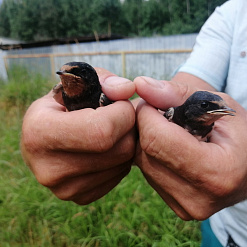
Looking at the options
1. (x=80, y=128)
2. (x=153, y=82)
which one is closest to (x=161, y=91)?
(x=153, y=82)

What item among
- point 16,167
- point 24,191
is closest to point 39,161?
point 24,191

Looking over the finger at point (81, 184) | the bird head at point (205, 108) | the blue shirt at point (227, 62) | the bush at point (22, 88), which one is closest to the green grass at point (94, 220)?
the blue shirt at point (227, 62)

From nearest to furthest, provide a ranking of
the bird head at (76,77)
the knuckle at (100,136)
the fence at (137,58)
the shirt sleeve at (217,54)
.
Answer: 1. the knuckle at (100,136)
2. the bird head at (76,77)
3. the shirt sleeve at (217,54)
4. the fence at (137,58)

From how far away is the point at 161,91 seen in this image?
1156mm

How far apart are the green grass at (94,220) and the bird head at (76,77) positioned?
4.75 feet

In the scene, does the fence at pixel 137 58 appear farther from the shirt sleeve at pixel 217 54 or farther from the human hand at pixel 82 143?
the human hand at pixel 82 143

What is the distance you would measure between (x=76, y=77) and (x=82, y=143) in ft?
1.17

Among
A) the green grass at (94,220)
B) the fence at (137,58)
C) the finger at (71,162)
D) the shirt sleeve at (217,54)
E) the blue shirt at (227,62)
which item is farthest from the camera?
the fence at (137,58)

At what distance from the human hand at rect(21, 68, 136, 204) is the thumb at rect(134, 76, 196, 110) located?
0.06 metres

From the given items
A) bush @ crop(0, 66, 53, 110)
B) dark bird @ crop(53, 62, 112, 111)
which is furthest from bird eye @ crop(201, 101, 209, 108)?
bush @ crop(0, 66, 53, 110)

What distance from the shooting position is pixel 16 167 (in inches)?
128

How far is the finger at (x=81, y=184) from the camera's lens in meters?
1.12

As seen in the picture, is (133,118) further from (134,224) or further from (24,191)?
(24,191)

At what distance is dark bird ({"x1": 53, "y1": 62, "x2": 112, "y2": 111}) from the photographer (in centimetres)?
114
